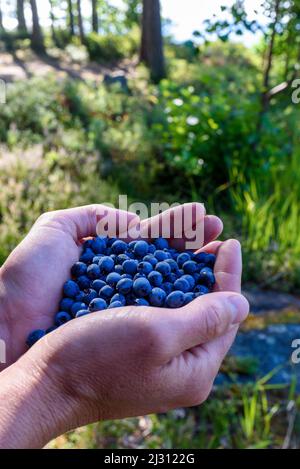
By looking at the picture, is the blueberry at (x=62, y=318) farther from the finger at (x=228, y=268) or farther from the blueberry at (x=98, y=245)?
the finger at (x=228, y=268)

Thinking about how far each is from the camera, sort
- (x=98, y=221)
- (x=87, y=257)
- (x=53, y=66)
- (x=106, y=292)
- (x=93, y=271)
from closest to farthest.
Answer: (x=106, y=292), (x=93, y=271), (x=87, y=257), (x=98, y=221), (x=53, y=66)

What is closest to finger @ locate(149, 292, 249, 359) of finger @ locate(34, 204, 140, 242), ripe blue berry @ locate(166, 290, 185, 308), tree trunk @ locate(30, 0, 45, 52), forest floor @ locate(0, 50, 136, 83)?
ripe blue berry @ locate(166, 290, 185, 308)

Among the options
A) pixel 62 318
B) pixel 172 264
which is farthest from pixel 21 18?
pixel 62 318

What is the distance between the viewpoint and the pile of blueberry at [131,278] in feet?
5.29

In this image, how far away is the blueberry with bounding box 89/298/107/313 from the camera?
158 cm

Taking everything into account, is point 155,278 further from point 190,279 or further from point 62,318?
point 62,318

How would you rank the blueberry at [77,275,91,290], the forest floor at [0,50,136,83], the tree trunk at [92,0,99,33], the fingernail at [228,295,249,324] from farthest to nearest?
the tree trunk at [92,0,99,33], the forest floor at [0,50,136,83], the blueberry at [77,275,91,290], the fingernail at [228,295,249,324]

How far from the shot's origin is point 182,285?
5.52ft

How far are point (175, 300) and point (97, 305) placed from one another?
25 centimetres

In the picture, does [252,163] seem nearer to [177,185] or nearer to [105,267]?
[177,185]

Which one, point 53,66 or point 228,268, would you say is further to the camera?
point 53,66

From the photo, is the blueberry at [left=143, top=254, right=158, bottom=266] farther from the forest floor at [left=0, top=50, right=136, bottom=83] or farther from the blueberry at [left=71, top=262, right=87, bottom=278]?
the forest floor at [left=0, top=50, right=136, bottom=83]

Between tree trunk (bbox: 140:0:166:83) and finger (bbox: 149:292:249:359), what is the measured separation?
878 cm

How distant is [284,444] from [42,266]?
159 centimetres
